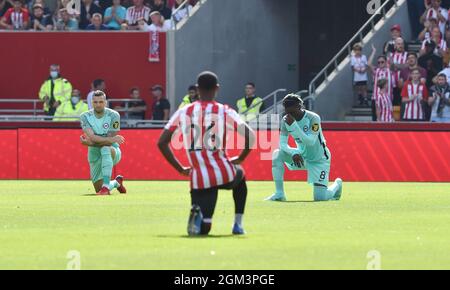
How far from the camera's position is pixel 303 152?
22844 mm

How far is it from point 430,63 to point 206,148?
19440mm

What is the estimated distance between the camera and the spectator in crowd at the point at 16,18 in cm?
3881

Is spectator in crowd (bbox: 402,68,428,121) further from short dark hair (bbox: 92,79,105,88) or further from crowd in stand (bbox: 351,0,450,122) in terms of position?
short dark hair (bbox: 92,79,105,88)

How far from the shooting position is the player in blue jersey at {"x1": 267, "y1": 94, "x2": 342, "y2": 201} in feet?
72.4

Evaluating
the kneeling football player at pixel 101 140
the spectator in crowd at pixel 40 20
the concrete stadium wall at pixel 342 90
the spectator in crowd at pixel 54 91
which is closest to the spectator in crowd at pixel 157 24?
the spectator in crowd at pixel 54 91

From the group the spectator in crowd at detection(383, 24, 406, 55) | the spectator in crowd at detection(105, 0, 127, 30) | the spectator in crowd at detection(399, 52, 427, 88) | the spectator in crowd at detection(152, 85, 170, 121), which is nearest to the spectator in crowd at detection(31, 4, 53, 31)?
the spectator in crowd at detection(105, 0, 127, 30)

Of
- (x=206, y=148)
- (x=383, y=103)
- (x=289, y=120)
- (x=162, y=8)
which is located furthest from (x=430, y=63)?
(x=206, y=148)

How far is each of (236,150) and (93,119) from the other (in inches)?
279

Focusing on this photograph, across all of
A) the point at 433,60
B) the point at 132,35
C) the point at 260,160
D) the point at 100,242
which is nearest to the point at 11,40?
the point at 132,35

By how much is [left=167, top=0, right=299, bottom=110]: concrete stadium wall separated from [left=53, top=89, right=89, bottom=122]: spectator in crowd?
2929 millimetres

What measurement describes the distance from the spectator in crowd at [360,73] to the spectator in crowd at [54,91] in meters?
7.48

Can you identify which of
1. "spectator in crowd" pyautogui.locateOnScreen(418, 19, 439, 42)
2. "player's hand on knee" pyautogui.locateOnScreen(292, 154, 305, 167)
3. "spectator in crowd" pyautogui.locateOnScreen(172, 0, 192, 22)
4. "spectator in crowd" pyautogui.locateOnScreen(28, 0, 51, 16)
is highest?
"spectator in crowd" pyautogui.locateOnScreen(28, 0, 51, 16)

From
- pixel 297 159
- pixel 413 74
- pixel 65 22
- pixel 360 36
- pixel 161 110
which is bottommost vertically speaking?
pixel 297 159

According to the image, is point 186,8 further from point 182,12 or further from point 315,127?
point 315,127
